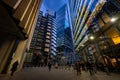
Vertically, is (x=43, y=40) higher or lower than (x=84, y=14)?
higher

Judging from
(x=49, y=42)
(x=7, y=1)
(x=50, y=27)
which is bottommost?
(x=7, y=1)

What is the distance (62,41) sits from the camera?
84688mm

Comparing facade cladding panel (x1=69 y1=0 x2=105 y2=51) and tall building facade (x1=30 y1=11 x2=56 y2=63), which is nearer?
facade cladding panel (x1=69 y1=0 x2=105 y2=51)

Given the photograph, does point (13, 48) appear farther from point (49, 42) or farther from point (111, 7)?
point (49, 42)

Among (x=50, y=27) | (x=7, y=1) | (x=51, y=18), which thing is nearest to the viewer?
(x=7, y=1)

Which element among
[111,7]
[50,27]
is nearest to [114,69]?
[111,7]

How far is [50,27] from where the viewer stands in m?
70.2

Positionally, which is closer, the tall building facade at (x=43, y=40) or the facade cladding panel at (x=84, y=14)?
the facade cladding panel at (x=84, y=14)

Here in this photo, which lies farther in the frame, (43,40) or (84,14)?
(43,40)

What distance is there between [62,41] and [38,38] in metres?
32.3

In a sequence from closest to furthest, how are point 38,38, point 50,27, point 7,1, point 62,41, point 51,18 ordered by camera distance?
point 7,1 < point 38,38 < point 50,27 < point 51,18 < point 62,41

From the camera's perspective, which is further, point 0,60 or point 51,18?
point 51,18

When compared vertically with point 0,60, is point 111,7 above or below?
above

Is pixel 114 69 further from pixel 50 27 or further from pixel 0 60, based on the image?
pixel 50 27
